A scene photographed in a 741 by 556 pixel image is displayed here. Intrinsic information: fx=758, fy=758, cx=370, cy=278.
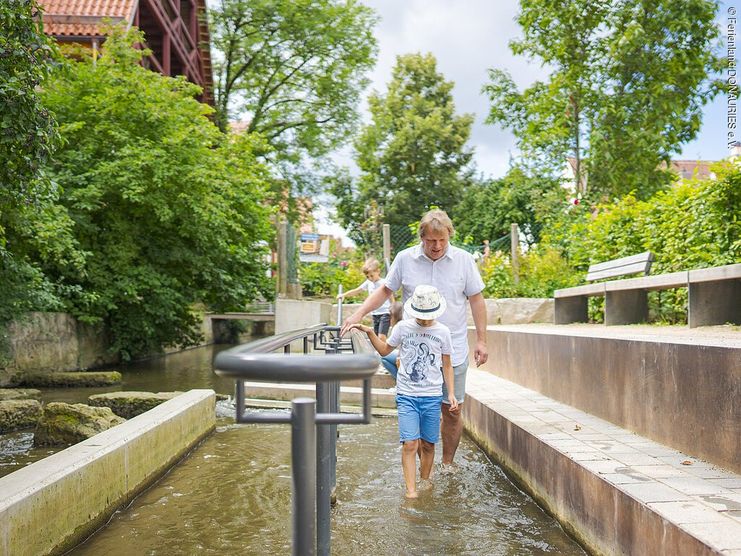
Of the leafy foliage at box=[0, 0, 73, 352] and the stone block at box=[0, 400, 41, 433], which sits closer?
the leafy foliage at box=[0, 0, 73, 352]

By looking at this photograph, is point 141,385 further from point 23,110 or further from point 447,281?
point 447,281

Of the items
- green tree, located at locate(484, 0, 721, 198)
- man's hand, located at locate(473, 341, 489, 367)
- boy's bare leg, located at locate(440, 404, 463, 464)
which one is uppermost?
green tree, located at locate(484, 0, 721, 198)

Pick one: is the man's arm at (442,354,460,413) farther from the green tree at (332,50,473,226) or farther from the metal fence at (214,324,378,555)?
the green tree at (332,50,473,226)

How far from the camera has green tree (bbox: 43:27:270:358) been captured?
15492mm

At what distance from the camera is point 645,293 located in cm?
915

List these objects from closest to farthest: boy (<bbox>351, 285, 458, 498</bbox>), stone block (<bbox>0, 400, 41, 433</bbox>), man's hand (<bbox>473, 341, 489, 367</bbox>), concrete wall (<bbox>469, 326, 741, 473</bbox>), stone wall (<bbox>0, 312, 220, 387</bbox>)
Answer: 1. concrete wall (<bbox>469, 326, 741, 473</bbox>)
2. boy (<bbox>351, 285, 458, 498</bbox>)
3. man's hand (<bbox>473, 341, 489, 367</bbox>)
4. stone block (<bbox>0, 400, 41, 433</bbox>)
5. stone wall (<bbox>0, 312, 220, 387</bbox>)

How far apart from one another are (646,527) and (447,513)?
5.69 feet

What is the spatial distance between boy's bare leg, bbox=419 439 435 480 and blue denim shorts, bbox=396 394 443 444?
253 millimetres

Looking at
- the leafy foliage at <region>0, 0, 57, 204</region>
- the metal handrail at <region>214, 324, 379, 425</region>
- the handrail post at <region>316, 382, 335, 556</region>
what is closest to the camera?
the metal handrail at <region>214, 324, 379, 425</region>

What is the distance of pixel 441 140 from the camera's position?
38.8 metres

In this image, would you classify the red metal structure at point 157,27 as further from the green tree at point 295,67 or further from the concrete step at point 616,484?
the concrete step at point 616,484

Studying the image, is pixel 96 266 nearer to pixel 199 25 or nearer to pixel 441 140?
pixel 199 25

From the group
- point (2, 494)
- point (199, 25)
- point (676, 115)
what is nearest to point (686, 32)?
point (676, 115)

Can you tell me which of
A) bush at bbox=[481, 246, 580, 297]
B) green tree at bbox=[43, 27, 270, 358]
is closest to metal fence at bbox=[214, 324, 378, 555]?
bush at bbox=[481, 246, 580, 297]
